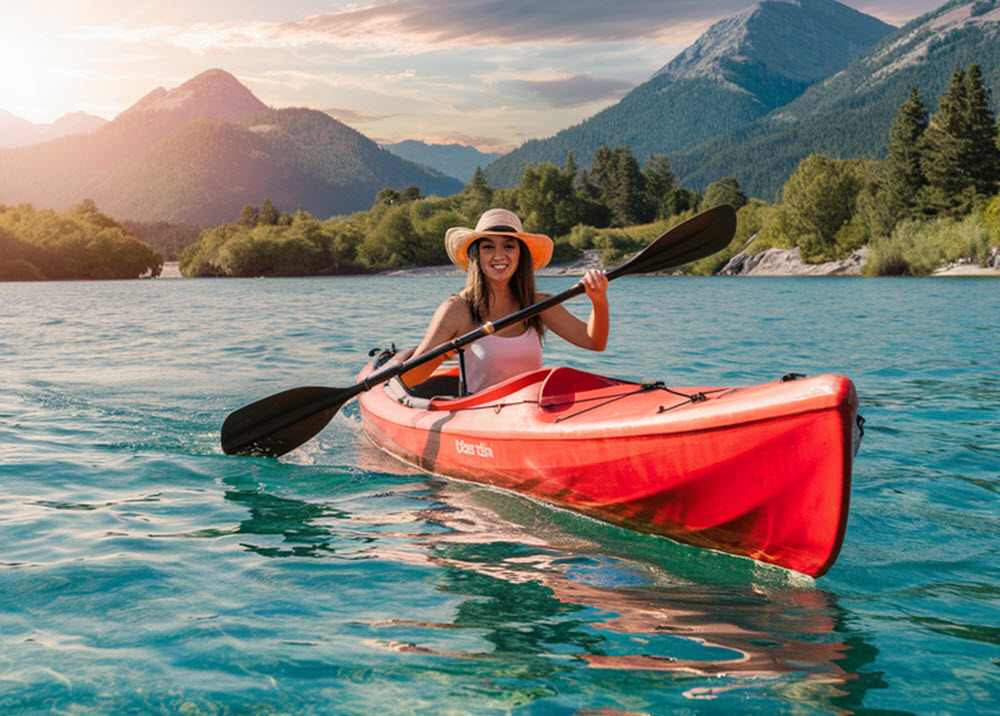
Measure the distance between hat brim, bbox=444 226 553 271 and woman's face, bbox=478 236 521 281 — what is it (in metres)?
0.06

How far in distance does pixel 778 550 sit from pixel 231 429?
4024 millimetres

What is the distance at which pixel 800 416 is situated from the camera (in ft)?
10.6

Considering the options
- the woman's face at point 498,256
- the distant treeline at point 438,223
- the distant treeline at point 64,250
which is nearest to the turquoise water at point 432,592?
the woman's face at point 498,256

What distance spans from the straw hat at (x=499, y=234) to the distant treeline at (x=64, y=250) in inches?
2888

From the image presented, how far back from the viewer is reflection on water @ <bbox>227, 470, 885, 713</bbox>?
9.15 feet

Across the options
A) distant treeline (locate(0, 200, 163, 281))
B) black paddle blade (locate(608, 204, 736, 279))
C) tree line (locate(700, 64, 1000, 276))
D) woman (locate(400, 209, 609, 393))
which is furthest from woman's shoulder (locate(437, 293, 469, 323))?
distant treeline (locate(0, 200, 163, 281))

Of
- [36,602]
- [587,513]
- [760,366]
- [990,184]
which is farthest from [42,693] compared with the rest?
[990,184]

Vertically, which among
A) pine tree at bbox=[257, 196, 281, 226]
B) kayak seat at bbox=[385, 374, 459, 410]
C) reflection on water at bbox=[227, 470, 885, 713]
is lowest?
reflection on water at bbox=[227, 470, 885, 713]

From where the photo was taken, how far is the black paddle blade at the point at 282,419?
234 inches

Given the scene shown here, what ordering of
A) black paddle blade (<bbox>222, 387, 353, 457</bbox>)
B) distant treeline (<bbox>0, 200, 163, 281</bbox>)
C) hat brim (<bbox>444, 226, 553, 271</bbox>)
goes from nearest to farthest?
hat brim (<bbox>444, 226, 553, 271</bbox>)
black paddle blade (<bbox>222, 387, 353, 457</bbox>)
distant treeline (<bbox>0, 200, 163, 281</bbox>)

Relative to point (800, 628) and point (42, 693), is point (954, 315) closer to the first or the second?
point (800, 628)

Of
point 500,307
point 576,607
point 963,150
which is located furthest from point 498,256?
point 963,150

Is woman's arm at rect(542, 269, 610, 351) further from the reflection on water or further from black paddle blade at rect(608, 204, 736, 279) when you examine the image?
the reflection on water

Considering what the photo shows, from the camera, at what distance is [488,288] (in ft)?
17.5
